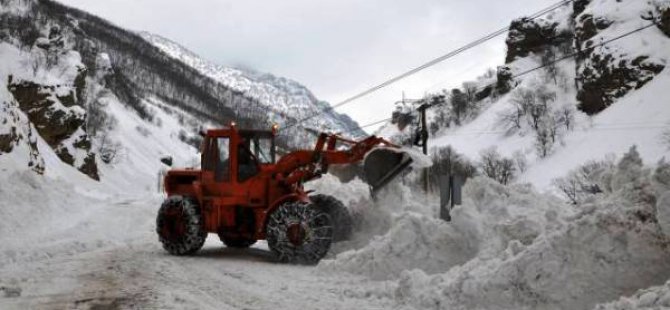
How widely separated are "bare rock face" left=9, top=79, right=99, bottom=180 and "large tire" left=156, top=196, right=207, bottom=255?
29187 millimetres

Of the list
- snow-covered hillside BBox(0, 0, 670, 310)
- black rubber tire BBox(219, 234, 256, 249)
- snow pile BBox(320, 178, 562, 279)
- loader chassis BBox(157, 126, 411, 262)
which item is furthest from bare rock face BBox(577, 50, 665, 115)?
snow pile BBox(320, 178, 562, 279)

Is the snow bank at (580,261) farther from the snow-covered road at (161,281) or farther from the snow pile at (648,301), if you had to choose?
the snow-covered road at (161,281)

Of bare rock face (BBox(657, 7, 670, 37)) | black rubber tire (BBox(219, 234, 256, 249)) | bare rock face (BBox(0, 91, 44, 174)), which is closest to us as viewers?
black rubber tire (BBox(219, 234, 256, 249))

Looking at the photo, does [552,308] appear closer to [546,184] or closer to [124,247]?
[124,247]

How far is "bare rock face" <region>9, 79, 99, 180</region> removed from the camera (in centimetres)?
3872

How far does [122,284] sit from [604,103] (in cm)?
10067

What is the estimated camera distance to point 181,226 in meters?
12.1

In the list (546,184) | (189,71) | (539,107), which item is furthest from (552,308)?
(189,71)

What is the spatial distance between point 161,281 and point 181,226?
388cm

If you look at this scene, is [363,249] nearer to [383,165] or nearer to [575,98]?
[383,165]

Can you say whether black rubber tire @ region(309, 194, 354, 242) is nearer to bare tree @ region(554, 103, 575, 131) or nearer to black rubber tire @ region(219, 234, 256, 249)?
black rubber tire @ region(219, 234, 256, 249)

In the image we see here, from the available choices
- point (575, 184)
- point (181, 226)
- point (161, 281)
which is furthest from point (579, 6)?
point (161, 281)

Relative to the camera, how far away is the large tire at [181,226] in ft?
39.0

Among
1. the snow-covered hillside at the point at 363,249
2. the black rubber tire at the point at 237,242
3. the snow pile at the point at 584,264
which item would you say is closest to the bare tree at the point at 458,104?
the snow-covered hillside at the point at 363,249
